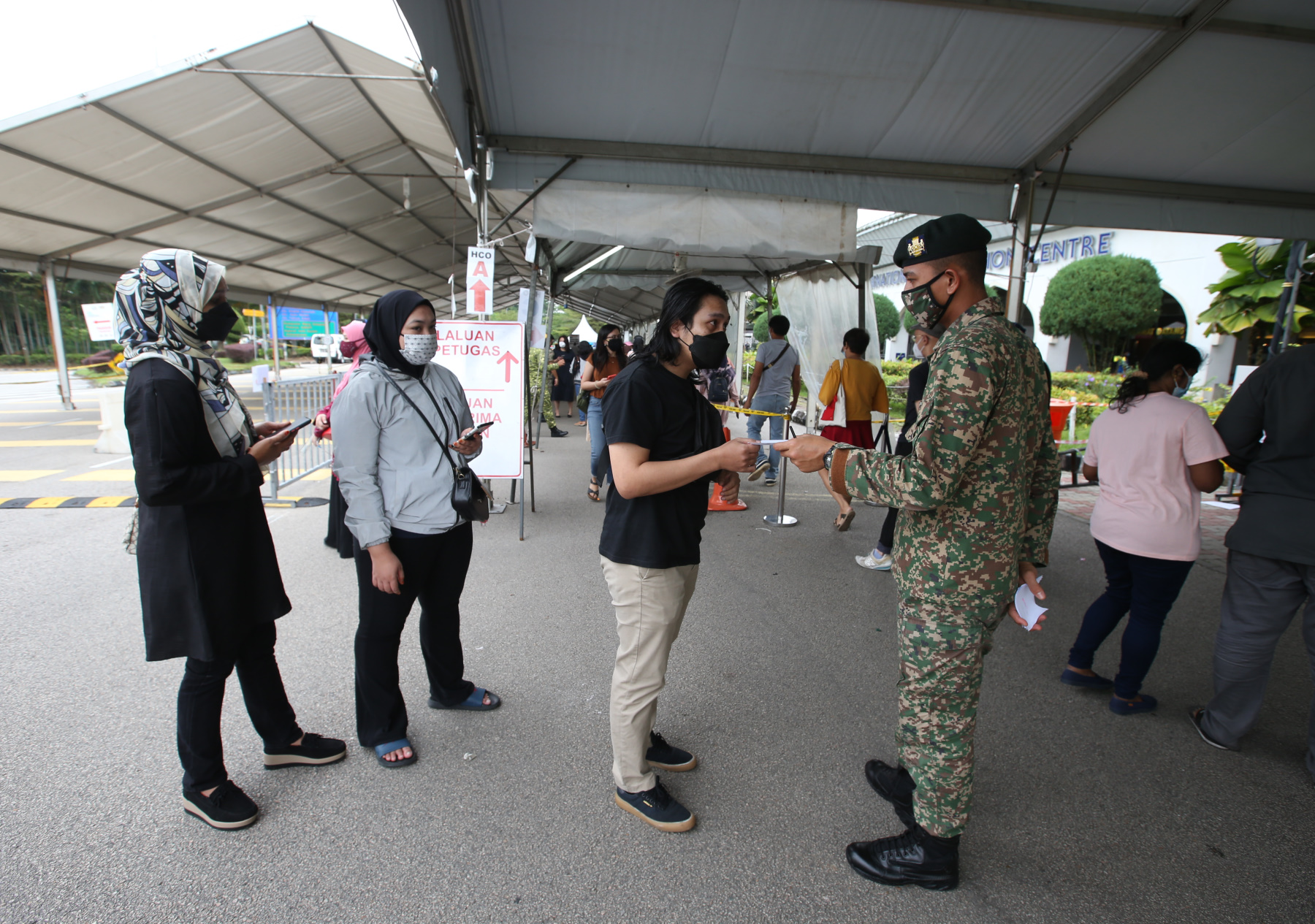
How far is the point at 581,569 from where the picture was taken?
4992 millimetres

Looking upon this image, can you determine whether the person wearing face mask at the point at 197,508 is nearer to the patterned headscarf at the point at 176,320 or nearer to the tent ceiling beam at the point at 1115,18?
the patterned headscarf at the point at 176,320

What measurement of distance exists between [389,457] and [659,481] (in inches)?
45.3

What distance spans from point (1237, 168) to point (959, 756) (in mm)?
6003

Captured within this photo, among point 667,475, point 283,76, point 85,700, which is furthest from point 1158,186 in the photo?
point 283,76

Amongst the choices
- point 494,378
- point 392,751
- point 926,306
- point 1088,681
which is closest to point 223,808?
point 392,751

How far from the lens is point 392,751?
262 cm

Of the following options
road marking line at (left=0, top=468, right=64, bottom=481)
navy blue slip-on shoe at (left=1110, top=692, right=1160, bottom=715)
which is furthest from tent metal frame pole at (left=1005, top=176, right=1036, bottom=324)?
road marking line at (left=0, top=468, right=64, bottom=481)

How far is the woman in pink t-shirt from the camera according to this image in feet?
9.62

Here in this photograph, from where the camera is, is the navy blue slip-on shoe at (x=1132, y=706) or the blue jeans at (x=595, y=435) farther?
the blue jeans at (x=595, y=435)

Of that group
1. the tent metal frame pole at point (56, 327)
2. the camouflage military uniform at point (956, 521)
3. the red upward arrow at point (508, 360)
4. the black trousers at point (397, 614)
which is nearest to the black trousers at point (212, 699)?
the black trousers at point (397, 614)

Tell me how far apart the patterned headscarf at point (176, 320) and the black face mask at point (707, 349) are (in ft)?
4.84

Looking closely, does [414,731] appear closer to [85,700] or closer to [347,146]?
[85,700]

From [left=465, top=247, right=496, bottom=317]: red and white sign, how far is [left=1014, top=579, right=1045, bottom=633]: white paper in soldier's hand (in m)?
4.59

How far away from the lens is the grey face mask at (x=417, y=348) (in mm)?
2473
